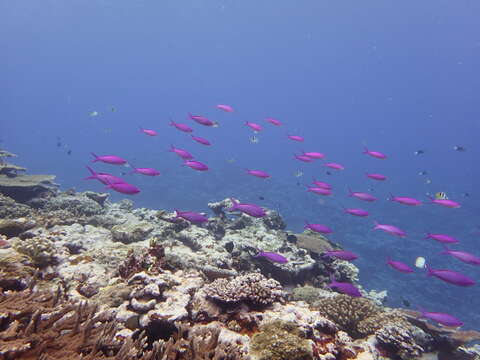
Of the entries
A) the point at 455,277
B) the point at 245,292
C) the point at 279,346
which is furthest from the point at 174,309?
the point at 455,277

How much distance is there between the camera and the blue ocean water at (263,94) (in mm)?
56250

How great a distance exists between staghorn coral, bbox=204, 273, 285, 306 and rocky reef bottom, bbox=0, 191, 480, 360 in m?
0.02

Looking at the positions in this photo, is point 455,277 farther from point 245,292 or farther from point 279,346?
point 279,346

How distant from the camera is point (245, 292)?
445cm

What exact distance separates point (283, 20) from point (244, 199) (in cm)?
11815

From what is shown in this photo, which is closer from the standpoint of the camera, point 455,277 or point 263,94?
point 455,277

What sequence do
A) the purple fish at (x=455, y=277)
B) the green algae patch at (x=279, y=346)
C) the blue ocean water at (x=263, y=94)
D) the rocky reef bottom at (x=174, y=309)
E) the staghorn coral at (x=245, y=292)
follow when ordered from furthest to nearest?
the blue ocean water at (x=263, y=94) → the purple fish at (x=455, y=277) → the staghorn coral at (x=245, y=292) → the green algae patch at (x=279, y=346) → the rocky reef bottom at (x=174, y=309)

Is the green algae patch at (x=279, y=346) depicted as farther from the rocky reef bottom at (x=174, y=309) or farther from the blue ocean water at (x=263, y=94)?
the blue ocean water at (x=263, y=94)

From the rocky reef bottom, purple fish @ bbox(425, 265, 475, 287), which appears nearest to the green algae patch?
the rocky reef bottom

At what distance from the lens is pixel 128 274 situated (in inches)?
198

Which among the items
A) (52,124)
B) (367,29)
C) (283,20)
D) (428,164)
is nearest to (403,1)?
(367,29)

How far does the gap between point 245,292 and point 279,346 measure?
43.9 inches

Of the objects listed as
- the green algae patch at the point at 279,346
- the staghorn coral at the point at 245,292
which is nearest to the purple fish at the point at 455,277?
the staghorn coral at the point at 245,292

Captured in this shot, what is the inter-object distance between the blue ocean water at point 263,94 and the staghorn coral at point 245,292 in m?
31.9
